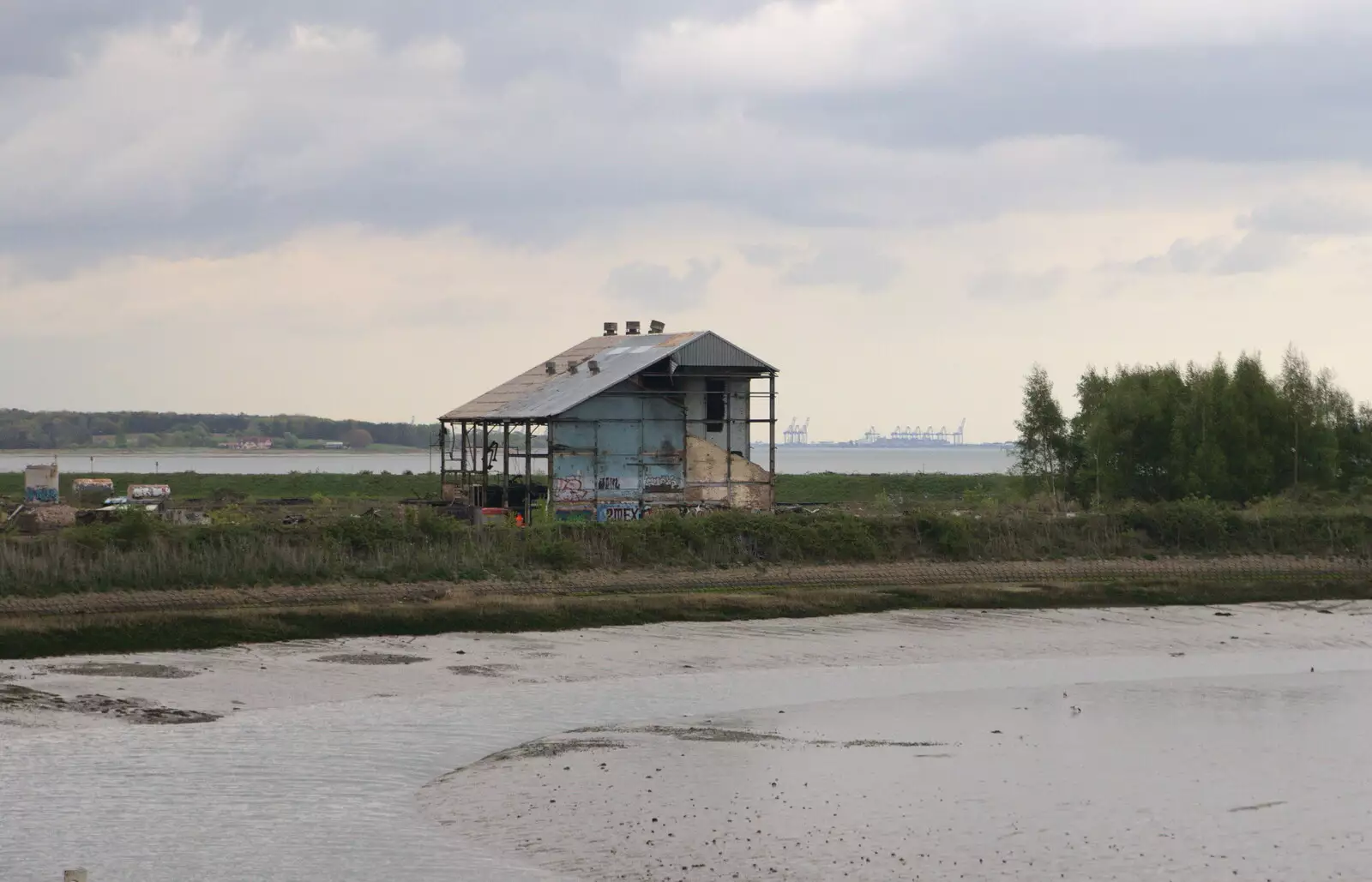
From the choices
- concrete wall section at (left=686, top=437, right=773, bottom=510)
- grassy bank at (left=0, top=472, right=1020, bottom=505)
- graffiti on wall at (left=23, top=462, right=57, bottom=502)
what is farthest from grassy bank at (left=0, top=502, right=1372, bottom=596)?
grassy bank at (left=0, top=472, right=1020, bottom=505)

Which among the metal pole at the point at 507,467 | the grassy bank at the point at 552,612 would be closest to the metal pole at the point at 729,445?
the metal pole at the point at 507,467

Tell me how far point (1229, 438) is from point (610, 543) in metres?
27.5

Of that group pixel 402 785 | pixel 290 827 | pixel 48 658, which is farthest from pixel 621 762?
pixel 48 658

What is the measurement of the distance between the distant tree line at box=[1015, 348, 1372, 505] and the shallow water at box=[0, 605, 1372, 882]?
90.7ft

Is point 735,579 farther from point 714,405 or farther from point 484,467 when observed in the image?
point 484,467

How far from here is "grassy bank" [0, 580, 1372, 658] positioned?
2486 cm

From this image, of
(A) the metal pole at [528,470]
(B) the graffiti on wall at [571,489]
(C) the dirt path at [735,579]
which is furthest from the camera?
(B) the graffiti on wall at [571,489]

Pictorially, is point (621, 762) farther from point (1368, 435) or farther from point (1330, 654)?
point (1368, 435)

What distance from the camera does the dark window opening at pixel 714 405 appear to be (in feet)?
166

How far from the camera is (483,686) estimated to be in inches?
899

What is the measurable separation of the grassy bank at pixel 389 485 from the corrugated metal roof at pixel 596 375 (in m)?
25.0

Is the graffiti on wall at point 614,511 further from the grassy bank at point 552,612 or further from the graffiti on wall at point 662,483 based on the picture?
the grassy bank at point 552,612

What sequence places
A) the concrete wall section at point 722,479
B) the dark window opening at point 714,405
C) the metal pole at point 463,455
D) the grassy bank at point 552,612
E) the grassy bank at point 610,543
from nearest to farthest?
the grassy bank at point 552,612, the grassy bank at point 610,543, the concrete wall section at point 722,479, the dark window opening at point 714,405, the metal pole at point 463,455

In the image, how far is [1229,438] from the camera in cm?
5453
